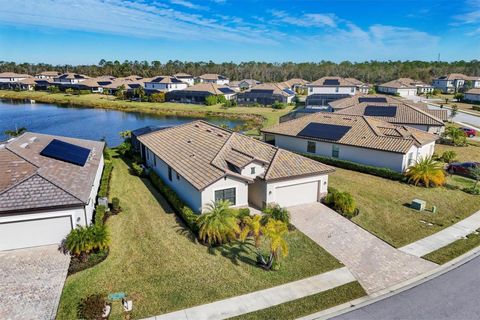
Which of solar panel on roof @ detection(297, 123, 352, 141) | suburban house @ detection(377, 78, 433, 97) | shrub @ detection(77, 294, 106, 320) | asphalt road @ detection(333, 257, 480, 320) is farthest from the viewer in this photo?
suburban house @ detection(377, 78, 433, 97)

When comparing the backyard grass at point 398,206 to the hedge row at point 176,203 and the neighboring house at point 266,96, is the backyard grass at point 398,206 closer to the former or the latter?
the hedge row at point 176,203

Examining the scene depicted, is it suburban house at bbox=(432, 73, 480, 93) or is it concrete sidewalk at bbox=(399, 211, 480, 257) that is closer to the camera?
concrete sidewalk at bbox=(399, 211, 480, 257)

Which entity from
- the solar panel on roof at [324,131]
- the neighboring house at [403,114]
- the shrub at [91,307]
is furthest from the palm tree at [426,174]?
the shrub at [91,307]

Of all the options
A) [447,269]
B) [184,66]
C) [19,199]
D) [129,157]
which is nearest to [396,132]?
[447,269]

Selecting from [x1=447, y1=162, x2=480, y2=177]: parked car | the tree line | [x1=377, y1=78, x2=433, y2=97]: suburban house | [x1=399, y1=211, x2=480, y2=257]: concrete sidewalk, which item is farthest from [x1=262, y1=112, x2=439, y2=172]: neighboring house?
the tree line

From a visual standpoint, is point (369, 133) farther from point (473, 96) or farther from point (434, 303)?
point (473, 96)

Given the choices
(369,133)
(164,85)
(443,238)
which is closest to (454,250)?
(443,238)

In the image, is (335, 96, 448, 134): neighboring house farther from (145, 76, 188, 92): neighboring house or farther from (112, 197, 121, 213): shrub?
(145, 76, 188, 92): neighboring house

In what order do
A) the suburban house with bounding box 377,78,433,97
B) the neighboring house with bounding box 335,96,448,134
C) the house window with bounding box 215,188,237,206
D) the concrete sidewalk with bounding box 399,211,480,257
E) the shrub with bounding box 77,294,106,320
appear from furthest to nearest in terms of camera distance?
the suburban house with bounding box 377,78,433,97 < the neighboring house with bounding box 335,96,448,134 < the house window with bounding box 215,188,237,206 < the concrete sidewalk with bounding box 399,211,480,257 < the shrub with bounding box 77,294,106,320
